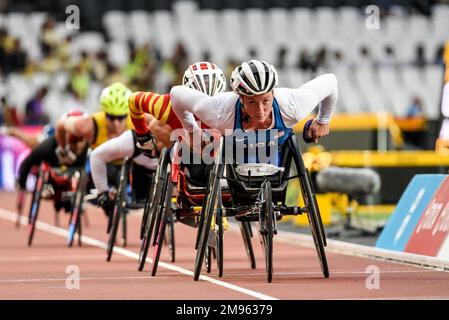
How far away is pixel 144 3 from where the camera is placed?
3759 centimetres

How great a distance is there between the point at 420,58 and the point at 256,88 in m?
26.0

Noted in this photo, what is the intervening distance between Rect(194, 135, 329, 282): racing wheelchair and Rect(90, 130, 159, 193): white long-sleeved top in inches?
155

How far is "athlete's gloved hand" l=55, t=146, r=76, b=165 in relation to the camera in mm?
18766

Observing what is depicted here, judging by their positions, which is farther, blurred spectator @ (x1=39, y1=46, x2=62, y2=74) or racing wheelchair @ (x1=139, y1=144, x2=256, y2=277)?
blurred spectator @ (x1=39, y1=46, x2=62, y2=74)

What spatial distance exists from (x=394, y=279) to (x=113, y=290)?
7.62 ft

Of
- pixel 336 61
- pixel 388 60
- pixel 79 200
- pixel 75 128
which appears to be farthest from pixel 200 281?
pixel 388 60

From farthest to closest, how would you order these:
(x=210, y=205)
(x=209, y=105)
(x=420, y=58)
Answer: (x=420, y=58) < (x=209, y=105) < (x=210, y=205)

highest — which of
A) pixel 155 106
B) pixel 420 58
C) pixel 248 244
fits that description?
pixel 155 106

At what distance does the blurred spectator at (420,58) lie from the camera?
36.6 meters

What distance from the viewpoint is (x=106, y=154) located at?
16141 millimetres

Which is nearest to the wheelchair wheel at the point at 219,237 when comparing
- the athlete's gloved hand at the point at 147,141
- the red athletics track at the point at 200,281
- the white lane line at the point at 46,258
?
the red athletics track at the point at 200,281

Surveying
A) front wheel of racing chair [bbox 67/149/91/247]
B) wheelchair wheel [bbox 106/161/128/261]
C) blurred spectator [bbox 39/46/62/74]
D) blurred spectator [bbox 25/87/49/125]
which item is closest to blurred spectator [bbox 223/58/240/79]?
blurred spectator [bbox 39/46/62/74]

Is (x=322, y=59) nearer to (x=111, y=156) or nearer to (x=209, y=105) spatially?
(x=111, y=156)

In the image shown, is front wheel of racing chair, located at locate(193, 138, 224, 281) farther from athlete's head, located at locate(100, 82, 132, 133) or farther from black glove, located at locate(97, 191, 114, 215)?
athlete's head, located at locate(100, 82, 132, 133)
